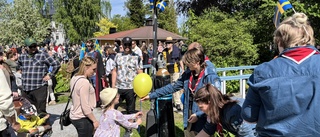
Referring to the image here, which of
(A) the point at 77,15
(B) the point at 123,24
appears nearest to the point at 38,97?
(A) the point at 77,15

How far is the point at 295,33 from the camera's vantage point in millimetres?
1889

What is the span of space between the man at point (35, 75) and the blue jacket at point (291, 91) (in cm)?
496

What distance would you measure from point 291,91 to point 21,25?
149 ft

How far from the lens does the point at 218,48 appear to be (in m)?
10.8

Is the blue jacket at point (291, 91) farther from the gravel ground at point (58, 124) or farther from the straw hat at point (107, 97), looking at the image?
the gravel ground at point (58, 124)

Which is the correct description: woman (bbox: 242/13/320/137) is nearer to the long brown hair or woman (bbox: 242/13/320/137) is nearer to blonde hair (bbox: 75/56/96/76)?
the long brown hair

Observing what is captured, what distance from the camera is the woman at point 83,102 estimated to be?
380 centimetres

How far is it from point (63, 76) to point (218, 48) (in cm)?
595

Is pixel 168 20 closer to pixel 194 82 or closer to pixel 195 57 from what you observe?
pixel 194 82

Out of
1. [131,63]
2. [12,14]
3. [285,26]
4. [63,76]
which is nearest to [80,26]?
[12,14]

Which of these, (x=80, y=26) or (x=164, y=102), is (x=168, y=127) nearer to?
(x=164, y=102)

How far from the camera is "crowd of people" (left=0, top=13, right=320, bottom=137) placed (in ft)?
6.02

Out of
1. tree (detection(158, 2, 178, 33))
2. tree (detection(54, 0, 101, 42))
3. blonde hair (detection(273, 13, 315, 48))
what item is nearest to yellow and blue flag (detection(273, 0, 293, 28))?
blonde hair (detection(273, 13, 315, 48))

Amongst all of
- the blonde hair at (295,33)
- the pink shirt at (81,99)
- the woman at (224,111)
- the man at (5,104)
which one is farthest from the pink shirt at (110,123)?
the blonde hair at (295,33)
